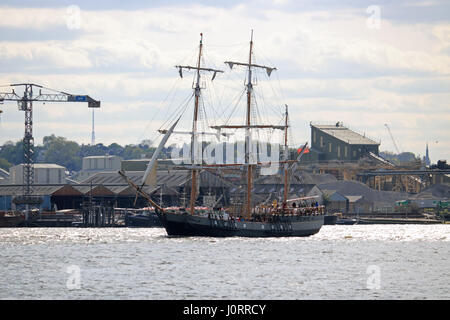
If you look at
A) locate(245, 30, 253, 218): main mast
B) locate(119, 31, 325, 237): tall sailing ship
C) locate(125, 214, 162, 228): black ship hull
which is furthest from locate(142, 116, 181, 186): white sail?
locate(125, 214, 162, 228): black ship hull

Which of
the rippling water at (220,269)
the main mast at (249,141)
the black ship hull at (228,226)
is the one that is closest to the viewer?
the rippling water at (220,269)

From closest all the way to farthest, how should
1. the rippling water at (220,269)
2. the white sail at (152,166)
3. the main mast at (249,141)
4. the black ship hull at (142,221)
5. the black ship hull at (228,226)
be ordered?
1. the rippling water at (220,269)
2. the black ship hull at (228,226)
3. the white sail at (152,166)
4. the main mast at (249,141)
5. the black ship hull at (142,221)

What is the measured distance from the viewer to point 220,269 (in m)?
72.8

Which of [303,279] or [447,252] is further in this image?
[447,252]

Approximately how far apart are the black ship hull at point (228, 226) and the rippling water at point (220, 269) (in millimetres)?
5878

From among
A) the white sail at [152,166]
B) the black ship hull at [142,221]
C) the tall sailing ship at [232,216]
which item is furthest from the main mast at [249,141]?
the black ship hull at [142,221]

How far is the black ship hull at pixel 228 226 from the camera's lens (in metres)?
114

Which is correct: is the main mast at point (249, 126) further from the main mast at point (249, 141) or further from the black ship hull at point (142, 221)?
the black ship hull at point (142, 221)

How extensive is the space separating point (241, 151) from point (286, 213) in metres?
16.9

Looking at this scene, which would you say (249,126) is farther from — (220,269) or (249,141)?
(220,269)
